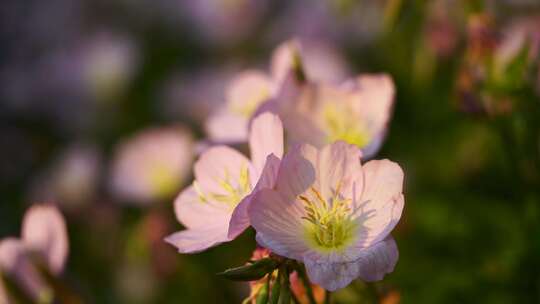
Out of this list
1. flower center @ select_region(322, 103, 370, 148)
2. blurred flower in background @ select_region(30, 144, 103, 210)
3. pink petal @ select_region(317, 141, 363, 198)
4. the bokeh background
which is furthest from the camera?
blurred flower in background @ select_region(30, 144, 103, 210)

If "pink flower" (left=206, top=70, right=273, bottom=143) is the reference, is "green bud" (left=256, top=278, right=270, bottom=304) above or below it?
below

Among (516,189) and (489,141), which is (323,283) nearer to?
(516,189)

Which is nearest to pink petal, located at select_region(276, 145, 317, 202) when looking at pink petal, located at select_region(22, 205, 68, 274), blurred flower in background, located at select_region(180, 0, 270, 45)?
pink petal, located at select_region(22, 205, 68, 274)

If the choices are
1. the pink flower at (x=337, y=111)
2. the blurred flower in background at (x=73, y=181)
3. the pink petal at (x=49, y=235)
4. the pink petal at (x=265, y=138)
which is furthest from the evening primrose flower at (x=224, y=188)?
the blurred flower in background at (x=73, y=181)

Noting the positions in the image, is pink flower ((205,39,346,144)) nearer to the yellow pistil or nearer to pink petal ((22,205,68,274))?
pink petal ((22,205,68,274))

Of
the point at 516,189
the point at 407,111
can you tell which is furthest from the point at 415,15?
the point at 516,189

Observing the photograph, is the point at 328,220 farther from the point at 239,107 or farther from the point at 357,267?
the point at 239,107
